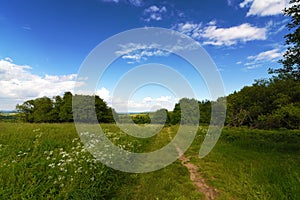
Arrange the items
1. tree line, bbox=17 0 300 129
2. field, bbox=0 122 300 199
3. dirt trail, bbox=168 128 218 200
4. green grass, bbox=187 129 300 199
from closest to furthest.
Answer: field, bbox=0 122 300 199 → green grass, bbox=187 129 300 199 → dirt trail, bbox=168 128 218 200 → tree line, bbox=17 0 300 129

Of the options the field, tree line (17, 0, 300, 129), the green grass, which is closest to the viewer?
the field

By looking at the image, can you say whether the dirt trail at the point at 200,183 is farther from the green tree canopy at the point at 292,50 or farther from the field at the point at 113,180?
the green tree canopy at the point at 292,50

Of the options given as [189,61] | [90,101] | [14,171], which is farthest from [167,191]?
[90,101]

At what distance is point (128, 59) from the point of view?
11734mm

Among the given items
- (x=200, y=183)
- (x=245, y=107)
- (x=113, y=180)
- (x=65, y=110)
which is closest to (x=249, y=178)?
(x=200, y=183)

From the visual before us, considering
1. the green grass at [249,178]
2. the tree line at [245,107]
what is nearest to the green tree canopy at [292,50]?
the tree line at [245,107]

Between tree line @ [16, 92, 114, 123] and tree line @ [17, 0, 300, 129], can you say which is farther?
tree line @ [16, 92, 114, 123]

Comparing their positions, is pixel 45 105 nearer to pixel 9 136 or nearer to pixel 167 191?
pixel 9 136

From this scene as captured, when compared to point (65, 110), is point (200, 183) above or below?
below

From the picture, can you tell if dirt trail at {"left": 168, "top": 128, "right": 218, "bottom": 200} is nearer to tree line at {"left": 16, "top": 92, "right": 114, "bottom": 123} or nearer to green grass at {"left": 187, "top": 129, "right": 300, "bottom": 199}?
green grass at {"left": 187, "top": 129, "right": 300, "bottom": 199}

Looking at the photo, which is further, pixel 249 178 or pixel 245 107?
pixel 245 107

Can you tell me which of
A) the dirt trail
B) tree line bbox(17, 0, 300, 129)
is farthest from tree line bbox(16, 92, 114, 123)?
the dirt trail

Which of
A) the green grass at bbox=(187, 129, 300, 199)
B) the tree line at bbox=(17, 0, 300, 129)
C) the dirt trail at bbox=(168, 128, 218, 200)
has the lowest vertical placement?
the dirt trail at bbox=(168, 128, 218, 200)

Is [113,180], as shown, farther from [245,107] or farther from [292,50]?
[245,107]
